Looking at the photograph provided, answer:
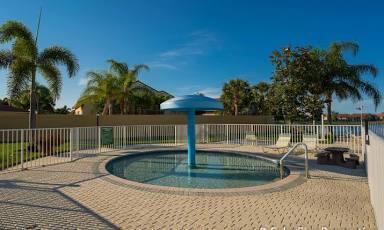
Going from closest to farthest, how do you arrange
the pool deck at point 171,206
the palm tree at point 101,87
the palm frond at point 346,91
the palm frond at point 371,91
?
1. the pool deck at point 171,206
2. the palm frond at point 346,91
3. the palm frond at point 371,91
4. the palm tree at point 101,87

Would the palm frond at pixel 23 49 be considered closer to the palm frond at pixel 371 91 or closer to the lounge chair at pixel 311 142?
the lounge chair at pixel 311 142

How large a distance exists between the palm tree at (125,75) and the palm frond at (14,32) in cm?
1234

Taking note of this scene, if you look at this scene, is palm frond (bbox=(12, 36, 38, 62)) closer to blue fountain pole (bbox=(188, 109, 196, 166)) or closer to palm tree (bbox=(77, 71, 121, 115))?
blue fountain pole (bbox=(188, 109, 196, 166))

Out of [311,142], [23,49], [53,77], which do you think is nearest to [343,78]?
[311,142]

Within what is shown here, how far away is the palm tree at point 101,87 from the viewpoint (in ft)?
85.8

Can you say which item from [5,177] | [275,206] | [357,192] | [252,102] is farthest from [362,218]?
[252,102]

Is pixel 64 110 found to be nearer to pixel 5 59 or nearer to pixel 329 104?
pixel 5 59

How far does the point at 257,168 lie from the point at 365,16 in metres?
16.9

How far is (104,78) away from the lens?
26.4m

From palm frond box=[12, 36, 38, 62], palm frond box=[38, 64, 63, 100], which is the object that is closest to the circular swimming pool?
palm frond box=[38, 64, 63, 100]

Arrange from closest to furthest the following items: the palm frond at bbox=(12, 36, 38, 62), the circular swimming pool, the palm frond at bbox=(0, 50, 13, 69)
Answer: the circular swimming pool, the palm frond at bbox=(12, 36, 38, 62), the palm frond at bbox=(0, 50, 13, 69)

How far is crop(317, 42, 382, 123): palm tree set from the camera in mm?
20250

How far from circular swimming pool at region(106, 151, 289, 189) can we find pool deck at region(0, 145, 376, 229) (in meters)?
1.49

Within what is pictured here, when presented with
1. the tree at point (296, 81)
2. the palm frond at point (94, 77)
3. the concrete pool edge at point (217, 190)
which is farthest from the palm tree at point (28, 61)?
the tree at point (296, 81)
